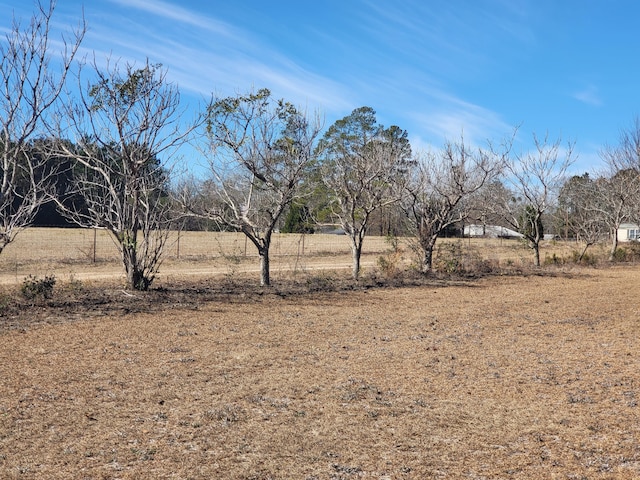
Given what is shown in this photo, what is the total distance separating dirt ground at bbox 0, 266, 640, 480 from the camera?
4055mm

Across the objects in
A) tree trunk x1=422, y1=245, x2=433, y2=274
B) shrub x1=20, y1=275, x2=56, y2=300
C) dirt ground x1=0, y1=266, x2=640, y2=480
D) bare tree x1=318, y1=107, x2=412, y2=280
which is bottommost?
dirt ground x1=0, y1=266, x2=640, y2=480

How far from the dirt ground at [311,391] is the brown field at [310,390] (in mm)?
21

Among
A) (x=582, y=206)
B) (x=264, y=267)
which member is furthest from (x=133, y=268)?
(x=582, y=206)

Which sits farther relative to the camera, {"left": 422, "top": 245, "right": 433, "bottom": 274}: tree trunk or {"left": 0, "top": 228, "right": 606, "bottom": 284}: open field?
{"left": 422, "top": 245, "right": 433, "bottom": 274}: tree trunk

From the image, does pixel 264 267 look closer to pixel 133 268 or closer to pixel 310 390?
pixel 133 268

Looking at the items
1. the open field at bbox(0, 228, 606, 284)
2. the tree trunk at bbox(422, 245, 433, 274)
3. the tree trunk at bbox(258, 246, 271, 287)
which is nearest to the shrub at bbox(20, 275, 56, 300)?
the open field at bbox(0, 228, 606, 284)

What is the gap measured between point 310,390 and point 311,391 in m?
0.03

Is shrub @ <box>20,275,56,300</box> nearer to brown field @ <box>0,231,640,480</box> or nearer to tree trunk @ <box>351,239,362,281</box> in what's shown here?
brown field @ <box>0,231,640,480</box>

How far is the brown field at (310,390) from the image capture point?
4059mm

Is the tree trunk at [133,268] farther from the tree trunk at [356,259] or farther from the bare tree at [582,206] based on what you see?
the bare tree at [582,206]

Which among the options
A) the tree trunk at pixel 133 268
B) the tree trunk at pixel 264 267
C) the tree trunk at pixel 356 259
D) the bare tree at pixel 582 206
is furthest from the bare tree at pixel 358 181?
the bare tree at pixel 582 206

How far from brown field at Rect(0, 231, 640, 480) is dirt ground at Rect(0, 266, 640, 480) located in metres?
0.02

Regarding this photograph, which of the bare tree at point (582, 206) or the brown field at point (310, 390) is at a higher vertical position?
the bare tree at point (582, 206)

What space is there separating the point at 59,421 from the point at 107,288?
799 cm
